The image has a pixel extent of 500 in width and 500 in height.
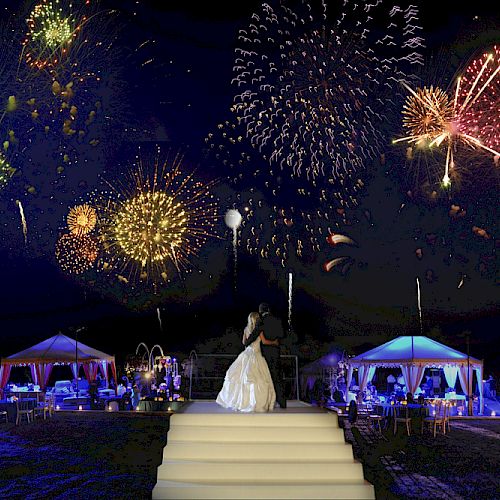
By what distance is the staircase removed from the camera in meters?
8.27

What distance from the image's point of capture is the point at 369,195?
47.2 meters

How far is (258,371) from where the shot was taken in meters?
10.5

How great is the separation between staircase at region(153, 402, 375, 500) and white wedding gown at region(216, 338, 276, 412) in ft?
1.95

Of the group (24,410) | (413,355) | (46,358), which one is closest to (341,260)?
(413,355)

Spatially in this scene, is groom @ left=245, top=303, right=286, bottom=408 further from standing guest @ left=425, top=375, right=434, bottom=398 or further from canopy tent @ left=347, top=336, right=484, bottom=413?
standing guest @ left=425, top=375, right=434, bottom=398

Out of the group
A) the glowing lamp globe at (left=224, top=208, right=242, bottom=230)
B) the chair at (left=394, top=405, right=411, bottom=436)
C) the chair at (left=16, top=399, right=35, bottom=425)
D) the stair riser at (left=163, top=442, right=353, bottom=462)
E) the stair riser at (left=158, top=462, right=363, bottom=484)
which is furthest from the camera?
the glowing lamp globe at (left=224, top=208, right=242, bottom=230)

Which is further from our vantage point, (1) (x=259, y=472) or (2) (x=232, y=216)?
(2) (x=232, y=216)

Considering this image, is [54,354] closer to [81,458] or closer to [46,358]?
[46,358]

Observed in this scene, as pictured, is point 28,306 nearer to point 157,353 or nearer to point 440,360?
point 157,353

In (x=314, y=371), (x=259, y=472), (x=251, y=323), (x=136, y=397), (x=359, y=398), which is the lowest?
(x=259, y=472)

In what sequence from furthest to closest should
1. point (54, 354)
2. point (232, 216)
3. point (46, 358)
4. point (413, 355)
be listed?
point (232, 216)
point (54, 354)
point (46, 358)
point (413, 355)

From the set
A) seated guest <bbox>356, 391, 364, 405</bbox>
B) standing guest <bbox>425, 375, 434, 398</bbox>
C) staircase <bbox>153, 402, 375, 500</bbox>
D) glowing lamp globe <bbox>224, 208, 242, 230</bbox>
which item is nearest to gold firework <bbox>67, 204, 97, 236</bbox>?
seated guest <bbox>356, 391, 364, 405</bbox>

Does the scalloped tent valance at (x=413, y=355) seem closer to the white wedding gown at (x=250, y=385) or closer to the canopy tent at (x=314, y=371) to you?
the canopy tent at (x=314, y=371)

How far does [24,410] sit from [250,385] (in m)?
11.6
